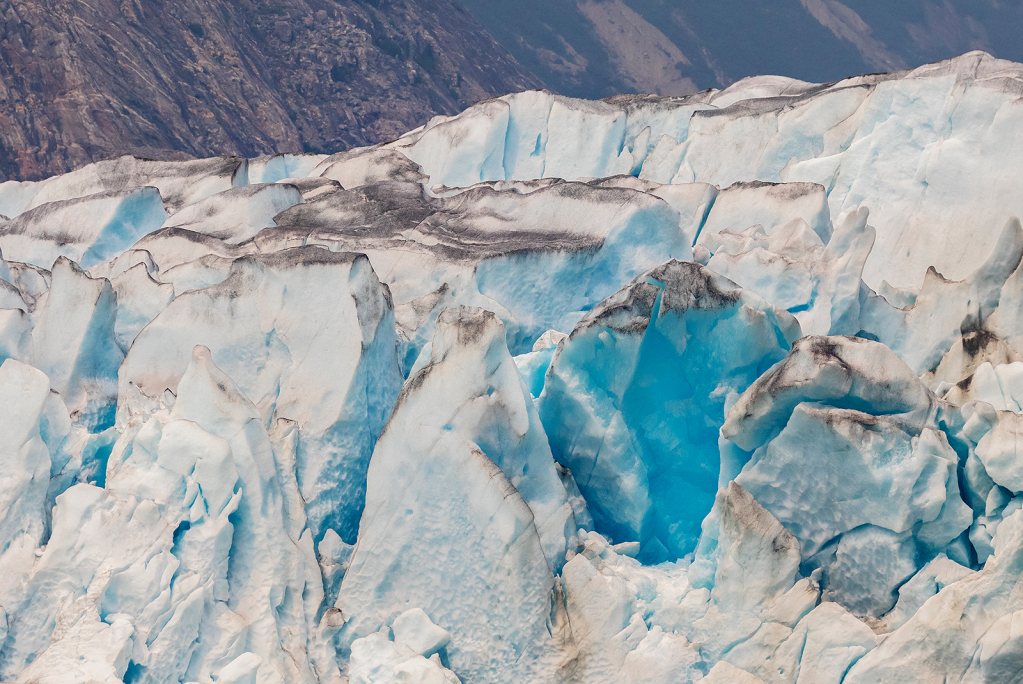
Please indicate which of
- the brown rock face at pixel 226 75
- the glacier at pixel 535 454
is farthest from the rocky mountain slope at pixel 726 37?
the glacier at pixel 535 454

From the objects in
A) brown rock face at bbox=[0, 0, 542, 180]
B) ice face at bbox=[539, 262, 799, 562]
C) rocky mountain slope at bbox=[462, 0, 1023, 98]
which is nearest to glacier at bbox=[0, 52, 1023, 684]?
ice face at bbox=[539, 262, 799, 562]

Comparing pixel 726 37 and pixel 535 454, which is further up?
pixel 726 37

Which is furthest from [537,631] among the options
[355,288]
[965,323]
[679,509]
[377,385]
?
[965,323]

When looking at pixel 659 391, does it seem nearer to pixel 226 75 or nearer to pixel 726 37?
pixel 226 75

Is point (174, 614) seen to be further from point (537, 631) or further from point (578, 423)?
point (578, 423)

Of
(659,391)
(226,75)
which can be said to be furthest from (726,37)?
(659,391)

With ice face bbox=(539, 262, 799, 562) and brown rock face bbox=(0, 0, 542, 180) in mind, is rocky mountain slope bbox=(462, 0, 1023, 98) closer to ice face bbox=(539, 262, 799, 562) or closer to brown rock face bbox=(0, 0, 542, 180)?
brown rock face bbox=(0, 0, 542, 180)
